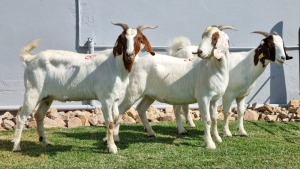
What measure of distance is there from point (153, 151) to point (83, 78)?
1519mm

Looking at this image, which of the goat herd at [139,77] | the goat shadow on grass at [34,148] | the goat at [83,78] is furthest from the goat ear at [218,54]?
the goat shadow on grass at [34,148]

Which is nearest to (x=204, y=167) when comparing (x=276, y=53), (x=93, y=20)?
(x=276, y=53)

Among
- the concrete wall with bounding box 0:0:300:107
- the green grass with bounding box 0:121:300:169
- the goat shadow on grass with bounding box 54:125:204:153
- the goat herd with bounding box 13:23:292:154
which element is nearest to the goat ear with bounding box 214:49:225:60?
the goat herd with bounding box 13:23:292:154

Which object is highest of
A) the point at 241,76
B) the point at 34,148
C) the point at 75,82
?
the point at 75,82

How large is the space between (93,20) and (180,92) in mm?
4048

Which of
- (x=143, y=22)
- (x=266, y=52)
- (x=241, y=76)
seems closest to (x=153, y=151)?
(x=241, y=76)

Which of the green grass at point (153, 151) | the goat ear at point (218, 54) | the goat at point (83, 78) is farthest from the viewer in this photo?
the goat ear at point (218, 54)

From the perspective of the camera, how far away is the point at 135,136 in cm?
971

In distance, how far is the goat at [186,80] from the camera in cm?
852

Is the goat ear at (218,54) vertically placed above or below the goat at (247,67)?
above

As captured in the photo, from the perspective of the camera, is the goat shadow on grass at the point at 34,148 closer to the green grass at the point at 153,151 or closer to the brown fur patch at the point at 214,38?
the green grass at the point at 153,151

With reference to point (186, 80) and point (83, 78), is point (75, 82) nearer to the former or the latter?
point (83, 78)

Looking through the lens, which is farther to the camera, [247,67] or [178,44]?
[178,44]

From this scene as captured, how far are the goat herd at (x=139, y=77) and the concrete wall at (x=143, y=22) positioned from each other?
314 centimetres
